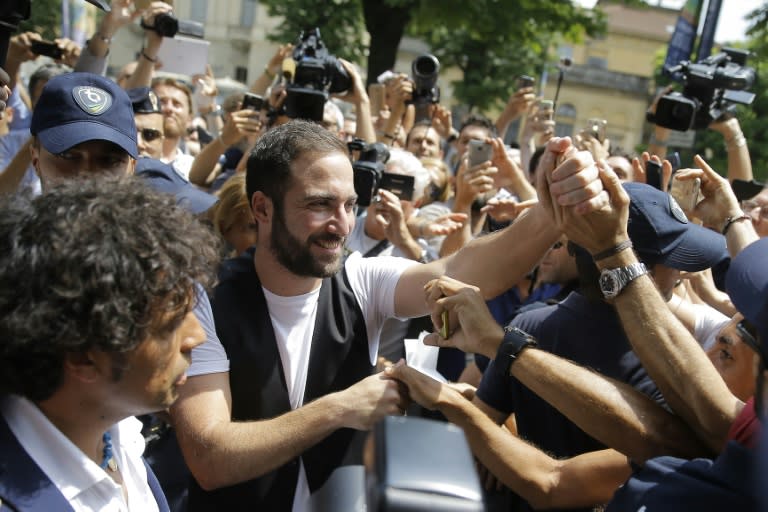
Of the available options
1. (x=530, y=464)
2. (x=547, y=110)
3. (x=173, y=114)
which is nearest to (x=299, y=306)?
(x=530, y=464)

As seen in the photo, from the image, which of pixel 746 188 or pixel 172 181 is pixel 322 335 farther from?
pixel 746 188

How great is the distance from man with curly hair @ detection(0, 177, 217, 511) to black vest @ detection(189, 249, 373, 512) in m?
0.79

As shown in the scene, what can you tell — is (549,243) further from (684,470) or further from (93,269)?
(93,269)

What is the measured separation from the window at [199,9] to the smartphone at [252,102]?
142 feet

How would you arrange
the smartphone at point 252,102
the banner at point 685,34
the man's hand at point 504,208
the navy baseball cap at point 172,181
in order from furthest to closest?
the banner at point 685,34 → the smartphone at point 252,102 → the man's hand at point 504,208 → the navy baseball cap at point 172,181

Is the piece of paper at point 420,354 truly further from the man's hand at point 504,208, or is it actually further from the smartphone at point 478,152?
the smartphone at point 478,152

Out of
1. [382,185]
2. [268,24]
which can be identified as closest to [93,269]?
[382,185]

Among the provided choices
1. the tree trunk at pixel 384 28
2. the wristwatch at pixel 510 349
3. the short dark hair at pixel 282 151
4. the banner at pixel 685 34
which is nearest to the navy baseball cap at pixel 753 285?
the wristwatch at pixel 510 349

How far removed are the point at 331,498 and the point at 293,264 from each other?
45.8 inches

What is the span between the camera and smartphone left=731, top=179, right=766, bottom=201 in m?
4.17

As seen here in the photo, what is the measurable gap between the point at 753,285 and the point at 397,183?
2.67 meters

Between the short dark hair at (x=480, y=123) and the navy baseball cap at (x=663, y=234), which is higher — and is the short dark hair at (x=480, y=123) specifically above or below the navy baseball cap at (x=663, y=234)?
below

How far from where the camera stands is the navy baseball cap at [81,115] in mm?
2709

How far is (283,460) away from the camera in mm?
2059
